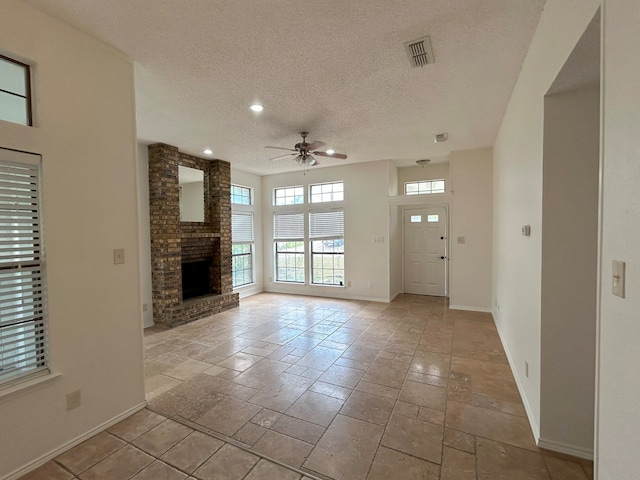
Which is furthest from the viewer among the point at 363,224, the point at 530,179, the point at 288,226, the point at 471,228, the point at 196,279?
the point at 288,226

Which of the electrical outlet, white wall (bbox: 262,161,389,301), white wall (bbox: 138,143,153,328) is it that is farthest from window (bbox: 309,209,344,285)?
the electrical outlet

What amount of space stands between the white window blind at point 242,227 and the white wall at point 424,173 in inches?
143

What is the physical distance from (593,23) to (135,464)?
3328 mm

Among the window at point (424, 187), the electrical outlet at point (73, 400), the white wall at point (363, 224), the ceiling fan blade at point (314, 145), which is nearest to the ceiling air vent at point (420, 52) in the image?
the ceiling fan blade at point (314, 145)

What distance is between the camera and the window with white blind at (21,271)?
1729 millimetres

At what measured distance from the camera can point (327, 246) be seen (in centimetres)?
677

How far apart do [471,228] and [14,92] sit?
5717mm

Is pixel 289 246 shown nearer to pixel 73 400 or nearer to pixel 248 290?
pixel 248 290

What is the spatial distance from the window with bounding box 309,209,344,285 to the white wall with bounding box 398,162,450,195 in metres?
1.69

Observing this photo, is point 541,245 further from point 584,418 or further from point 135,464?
point 135,464

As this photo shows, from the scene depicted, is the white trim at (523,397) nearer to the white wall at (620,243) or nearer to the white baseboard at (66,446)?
the white wall at (620,243)

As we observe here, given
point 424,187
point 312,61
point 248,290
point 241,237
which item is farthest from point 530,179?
point 248,290

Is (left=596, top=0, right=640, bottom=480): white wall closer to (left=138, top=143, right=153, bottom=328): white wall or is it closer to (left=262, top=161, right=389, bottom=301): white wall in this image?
(left=262, top=161, right=389, bottom=301): white wall

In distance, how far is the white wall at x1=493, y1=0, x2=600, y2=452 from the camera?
159 centimetres
